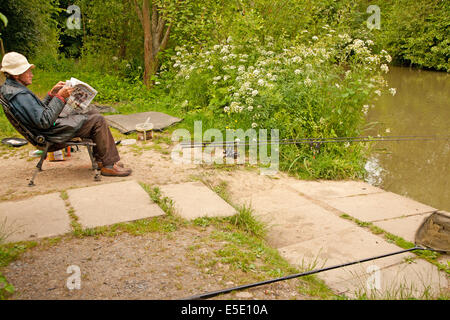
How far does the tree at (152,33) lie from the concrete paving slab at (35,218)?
229 inches

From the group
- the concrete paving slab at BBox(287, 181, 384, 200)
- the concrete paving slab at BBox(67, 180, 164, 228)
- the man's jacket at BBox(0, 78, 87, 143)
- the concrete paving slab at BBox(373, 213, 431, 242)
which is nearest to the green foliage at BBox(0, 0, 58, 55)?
the man's jacket at BBox(0, 78, 87, 143)

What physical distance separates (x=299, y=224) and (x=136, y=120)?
3.70 metres

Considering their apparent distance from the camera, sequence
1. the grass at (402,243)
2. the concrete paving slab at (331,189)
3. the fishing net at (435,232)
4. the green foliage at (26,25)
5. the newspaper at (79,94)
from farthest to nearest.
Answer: the green foliage at (26,25)
the concrete paving slab at (331,189)
the newspaper at (79,94)
the fishing net at (435,232)
the grass at (402,243)

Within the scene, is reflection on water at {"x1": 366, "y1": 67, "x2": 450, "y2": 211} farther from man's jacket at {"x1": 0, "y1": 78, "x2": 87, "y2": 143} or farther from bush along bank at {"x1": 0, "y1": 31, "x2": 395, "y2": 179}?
man's jacket at {"x1": 0, "y1": 78, "x2": 87, "y2": 143}

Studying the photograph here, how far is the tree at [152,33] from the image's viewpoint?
888cm

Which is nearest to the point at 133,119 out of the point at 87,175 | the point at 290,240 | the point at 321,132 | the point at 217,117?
the point at 217,117

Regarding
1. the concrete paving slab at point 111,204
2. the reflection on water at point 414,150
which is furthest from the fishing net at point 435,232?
the concrete paving slab at point 111,204

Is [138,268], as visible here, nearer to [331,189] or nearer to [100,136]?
[100,136]

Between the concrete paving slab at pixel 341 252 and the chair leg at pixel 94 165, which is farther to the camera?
the chair leg at pixel 94 165

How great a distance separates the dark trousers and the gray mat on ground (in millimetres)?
1752

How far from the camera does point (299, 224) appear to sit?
12.8ft

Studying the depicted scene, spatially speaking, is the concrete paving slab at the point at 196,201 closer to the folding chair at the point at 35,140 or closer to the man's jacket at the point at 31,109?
the folding chair at the point at 35,140

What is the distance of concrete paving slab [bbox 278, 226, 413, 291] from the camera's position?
307cm
